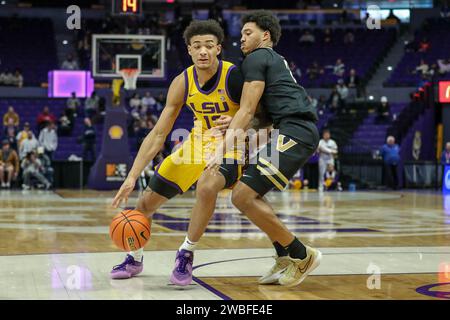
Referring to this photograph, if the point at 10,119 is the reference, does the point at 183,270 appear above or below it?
below

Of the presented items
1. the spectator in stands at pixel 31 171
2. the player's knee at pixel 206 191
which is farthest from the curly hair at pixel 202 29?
the spectator in stands at pixel 31 171

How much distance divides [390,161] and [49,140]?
9.77 meters

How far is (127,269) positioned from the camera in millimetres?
6113

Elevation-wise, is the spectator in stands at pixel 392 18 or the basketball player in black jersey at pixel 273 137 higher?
the spectator in stands at pixel 392 18

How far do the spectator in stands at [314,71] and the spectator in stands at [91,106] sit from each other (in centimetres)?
862

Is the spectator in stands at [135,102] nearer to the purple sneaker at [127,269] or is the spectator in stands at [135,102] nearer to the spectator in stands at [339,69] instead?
the spectator in stands at [339,69]

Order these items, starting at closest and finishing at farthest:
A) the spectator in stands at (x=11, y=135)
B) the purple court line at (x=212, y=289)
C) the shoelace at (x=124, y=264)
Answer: the purple court line at (x=212, y=289)
the shoelace at (x=124, y=264)
the spectator in stands at (x=11, y=135)

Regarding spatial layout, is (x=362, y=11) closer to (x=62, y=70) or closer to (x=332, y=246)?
(x=62, y=70)

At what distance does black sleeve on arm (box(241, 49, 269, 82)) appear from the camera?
5.78 m

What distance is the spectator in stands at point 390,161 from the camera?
79.8ft

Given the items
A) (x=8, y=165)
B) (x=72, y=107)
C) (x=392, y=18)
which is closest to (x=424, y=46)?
(x=392, y=18)

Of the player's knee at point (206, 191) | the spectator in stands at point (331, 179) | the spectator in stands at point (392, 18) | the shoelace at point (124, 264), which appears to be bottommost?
the spectator in stands at point (331, 179)

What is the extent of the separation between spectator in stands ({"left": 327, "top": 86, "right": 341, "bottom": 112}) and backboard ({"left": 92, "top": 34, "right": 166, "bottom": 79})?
A: 7.26 metres

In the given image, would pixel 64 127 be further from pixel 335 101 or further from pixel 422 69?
pixel 422 69
